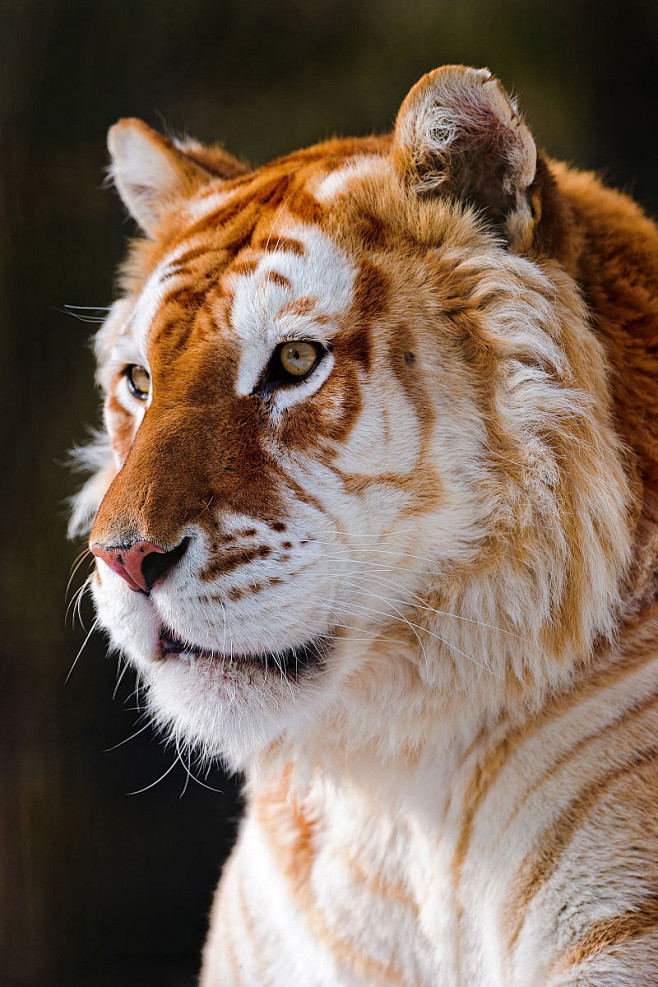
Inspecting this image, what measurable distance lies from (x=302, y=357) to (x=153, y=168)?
0.37 m

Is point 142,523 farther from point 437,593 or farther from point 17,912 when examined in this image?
point 17,912

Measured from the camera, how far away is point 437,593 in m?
0.75

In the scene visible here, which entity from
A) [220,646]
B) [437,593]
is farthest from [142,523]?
[437,593]

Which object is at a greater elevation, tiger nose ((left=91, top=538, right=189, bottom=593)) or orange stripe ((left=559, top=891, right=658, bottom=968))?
tiger nose ((left=91, top=538, right=189, bottom=593))

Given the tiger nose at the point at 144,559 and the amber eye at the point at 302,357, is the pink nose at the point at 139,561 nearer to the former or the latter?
the tiger nose at the point at 144,559

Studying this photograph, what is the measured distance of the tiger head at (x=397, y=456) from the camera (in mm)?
696

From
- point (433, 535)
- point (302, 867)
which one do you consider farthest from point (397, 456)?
point (302, 867)

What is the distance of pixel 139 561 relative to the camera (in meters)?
0.65

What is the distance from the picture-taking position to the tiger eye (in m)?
0.73

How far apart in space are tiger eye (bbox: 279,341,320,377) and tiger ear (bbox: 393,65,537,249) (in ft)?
0.50

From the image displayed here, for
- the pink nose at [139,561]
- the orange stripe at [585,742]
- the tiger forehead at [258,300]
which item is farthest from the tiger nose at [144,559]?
the orange stripe at [585,742]

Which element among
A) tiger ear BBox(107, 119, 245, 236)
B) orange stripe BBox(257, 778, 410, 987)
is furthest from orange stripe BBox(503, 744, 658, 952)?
tiger ear BBox(107, 119, 245, 236)

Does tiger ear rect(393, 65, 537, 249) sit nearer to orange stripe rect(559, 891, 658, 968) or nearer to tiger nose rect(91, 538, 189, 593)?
tiger nose rect(91, 538, 189, 593)

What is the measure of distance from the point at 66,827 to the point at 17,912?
88 mm
